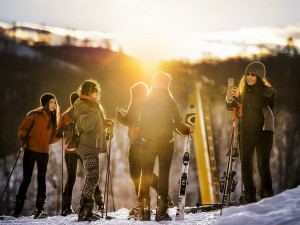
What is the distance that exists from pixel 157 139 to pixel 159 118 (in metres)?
0.29

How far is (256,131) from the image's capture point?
258 inches

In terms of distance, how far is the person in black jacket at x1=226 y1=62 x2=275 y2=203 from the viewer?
6.50 meters

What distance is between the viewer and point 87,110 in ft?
21.5

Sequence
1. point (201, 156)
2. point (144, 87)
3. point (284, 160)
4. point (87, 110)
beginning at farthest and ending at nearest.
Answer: point (284, 160), point (201, 156), point (144, 87), point (87, 110)

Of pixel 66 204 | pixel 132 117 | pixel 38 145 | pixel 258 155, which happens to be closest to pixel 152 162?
pixel 132 117

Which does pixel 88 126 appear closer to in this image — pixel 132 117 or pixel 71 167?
pixel 132 117

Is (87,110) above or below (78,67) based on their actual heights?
below

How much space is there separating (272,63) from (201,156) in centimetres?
704

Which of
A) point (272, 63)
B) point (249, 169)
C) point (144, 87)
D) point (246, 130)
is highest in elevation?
point (272, 63)

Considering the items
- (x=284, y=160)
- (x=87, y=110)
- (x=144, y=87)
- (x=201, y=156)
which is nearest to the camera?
(x=87, y=110)

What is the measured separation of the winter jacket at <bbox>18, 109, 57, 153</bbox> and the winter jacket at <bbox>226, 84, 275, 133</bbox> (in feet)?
10.7

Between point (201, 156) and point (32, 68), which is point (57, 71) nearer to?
point (32, 68)

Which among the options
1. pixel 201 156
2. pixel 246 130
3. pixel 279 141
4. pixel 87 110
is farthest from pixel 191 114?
pixel 279 141

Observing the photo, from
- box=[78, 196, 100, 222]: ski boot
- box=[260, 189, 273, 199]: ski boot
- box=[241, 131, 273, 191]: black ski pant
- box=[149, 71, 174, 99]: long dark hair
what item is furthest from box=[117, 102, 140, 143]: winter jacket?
box=[260, 189, 273, 199]: ski boot
